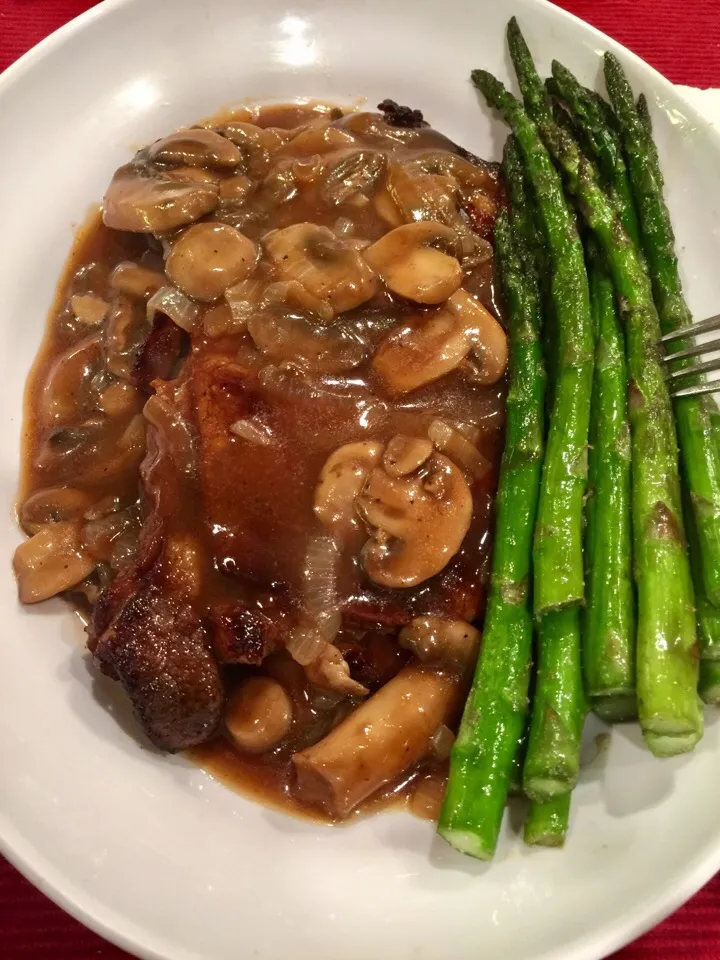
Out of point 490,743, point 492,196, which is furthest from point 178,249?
point 490,743

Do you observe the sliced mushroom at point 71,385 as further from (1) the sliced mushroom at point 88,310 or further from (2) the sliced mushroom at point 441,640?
(2) the sliced mushroom at point 441,640

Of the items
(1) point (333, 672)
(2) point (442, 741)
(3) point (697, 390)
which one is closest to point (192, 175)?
(1) point (333, 672)

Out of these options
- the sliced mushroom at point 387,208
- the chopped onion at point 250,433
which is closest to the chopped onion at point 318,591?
the chopped onion at point 250,433

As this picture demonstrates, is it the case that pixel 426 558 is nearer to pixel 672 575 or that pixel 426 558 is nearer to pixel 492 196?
pixel 672 575

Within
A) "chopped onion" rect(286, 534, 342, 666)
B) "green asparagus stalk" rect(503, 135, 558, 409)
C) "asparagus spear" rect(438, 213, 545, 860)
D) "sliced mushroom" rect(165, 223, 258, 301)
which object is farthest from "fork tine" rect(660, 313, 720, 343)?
"sliced mushroom" rect(165, 223, 258, 301)

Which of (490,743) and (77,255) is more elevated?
(77,255)

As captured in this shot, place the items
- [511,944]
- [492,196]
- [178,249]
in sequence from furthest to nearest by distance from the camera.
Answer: [492,196] → [178,249] → [511,944]
